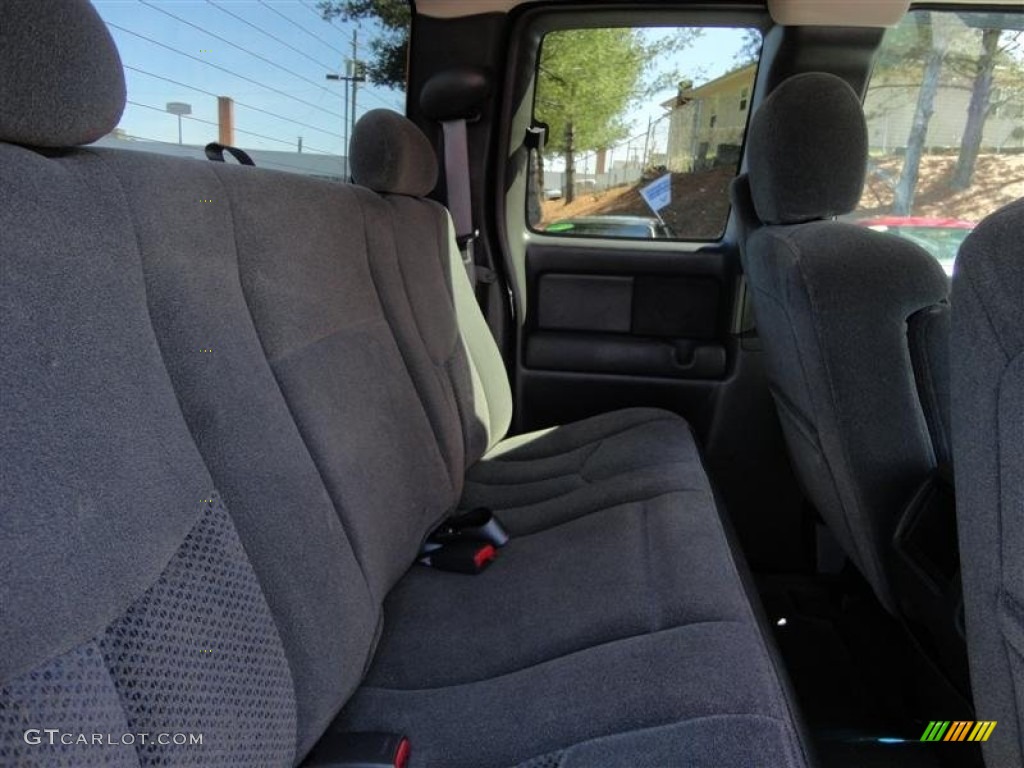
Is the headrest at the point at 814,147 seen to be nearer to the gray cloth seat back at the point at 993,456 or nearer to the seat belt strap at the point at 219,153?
the gray cloth seat back at the point at 993,456

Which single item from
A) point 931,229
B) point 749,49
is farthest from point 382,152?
point 931,229

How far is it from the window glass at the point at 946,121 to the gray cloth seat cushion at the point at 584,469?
2.76 ft

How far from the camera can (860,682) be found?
1.49m

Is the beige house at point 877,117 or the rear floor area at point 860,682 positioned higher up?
the beige house at point 877,117

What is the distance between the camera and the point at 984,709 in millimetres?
825

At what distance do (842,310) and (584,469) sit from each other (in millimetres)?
669

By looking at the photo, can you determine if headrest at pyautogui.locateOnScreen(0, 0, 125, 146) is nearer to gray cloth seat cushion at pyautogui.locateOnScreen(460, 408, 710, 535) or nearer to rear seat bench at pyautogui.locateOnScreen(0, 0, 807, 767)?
rear seat bench at pyautogui.locateOnScreen(0, 0, 807, 767)

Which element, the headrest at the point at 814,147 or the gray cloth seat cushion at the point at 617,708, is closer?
the gray cloth seat cushion at the point at 617,708

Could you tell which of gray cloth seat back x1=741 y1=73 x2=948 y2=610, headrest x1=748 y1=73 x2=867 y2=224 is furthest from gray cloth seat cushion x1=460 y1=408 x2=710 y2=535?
headrest x1=748 y1=73 x2=867 y2=224

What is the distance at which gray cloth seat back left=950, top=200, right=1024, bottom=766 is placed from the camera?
2.27 ft

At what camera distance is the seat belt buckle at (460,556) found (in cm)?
128

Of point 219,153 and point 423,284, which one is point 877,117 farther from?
point 219,153

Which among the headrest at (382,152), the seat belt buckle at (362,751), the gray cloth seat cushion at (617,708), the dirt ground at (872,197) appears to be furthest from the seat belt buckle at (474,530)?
the dirt ground at (872,197)

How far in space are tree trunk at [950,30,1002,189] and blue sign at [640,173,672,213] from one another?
0.73 metres
